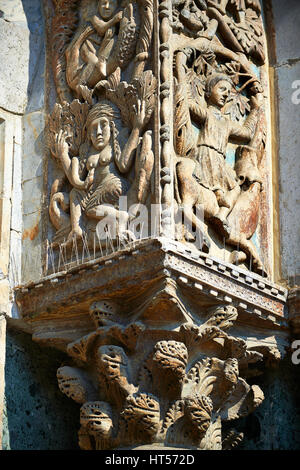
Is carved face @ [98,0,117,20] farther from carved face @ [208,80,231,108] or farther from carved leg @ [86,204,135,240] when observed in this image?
carved leg @ [86,204,135,240]

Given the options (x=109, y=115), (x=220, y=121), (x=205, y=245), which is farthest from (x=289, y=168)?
(x=109, y=115)

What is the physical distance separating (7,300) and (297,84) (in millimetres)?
2422

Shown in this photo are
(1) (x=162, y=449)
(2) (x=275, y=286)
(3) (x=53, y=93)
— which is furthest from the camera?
A: (3) (x=53, y=93)

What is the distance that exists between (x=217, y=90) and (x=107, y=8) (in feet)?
2.96

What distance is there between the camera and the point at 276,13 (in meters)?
10.5

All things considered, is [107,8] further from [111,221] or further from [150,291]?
[150,291]

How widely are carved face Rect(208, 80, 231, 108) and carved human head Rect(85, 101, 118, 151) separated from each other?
627 mm

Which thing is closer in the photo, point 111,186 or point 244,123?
point 111,186

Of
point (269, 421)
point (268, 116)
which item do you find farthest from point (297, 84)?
point (269, 421)

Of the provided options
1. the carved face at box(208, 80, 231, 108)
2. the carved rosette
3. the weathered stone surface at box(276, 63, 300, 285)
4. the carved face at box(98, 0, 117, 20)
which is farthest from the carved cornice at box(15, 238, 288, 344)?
the carved face at box(98, 0, 117, 20)

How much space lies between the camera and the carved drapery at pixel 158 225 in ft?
29.2

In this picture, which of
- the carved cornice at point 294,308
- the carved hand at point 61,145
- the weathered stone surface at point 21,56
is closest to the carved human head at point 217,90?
the carved hand at point 61,145

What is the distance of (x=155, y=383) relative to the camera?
8906 millimetres

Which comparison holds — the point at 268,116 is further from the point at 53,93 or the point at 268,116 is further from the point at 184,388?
the point at 184,388
